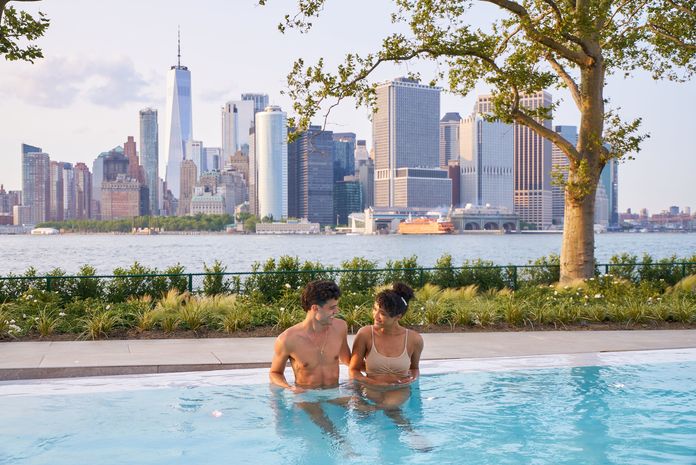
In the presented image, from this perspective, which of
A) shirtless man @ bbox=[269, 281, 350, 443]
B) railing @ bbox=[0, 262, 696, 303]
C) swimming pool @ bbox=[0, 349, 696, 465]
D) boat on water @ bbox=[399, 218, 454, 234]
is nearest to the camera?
swimming pool @ bbox=[0, 349, 696, 465]

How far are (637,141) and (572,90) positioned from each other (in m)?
2.10

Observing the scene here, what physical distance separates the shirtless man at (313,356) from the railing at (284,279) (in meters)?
7.73

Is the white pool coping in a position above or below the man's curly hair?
below

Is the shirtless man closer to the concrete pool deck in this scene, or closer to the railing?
the concrete pool deck

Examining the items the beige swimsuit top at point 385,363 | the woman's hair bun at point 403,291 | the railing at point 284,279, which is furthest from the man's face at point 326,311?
the railing at point 284,279

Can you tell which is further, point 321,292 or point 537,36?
point 537,36

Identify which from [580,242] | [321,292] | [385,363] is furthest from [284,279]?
[321,292]

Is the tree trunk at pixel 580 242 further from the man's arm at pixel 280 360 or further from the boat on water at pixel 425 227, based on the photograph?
the boat on water at pixel 425 227

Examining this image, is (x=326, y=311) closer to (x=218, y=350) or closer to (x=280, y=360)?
(x=280, y=360)

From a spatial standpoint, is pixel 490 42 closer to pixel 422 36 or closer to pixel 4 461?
pixel 422 36

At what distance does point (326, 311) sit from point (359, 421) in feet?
4.51

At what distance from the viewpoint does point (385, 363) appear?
812cm

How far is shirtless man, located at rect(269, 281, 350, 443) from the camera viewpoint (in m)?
7.72

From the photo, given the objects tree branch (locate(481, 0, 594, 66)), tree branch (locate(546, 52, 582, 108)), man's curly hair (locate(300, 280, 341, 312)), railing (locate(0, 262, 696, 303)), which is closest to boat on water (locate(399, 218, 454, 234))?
railing (locate(0, 262, 696, 303))
